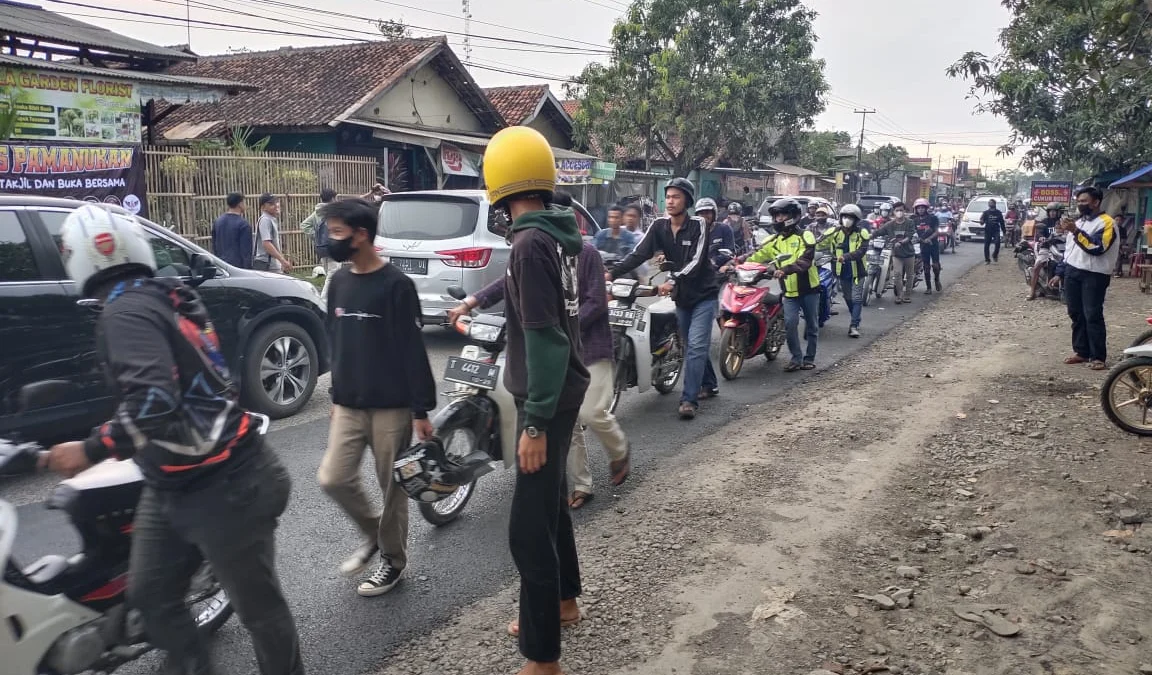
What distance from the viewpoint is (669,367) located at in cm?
752

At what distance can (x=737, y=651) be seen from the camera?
334cm

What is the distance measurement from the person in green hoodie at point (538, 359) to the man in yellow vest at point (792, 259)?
5667 mm

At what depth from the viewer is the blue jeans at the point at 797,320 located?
28.5 feet

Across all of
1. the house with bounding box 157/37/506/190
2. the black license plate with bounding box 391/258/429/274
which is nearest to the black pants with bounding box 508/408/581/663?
the black license plate with bounding box 391/258/429/274

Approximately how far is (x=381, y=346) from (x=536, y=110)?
73.4ft

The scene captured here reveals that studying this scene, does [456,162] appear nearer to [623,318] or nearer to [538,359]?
[623,318]

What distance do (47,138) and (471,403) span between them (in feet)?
35.0

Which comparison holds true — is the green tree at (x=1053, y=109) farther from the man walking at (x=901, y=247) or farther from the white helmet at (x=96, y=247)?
the white helmet at (x=96, y=247)

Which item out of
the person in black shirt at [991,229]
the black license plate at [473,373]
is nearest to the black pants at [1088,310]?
the black license plate at [473,373]

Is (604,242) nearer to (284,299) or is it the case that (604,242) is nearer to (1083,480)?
(284,299)

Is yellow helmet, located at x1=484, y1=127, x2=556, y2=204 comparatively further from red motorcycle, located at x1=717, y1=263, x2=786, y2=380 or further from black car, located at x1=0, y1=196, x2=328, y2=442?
red motorcycle, located at x1=717, y1=263, x2=786, y2=380

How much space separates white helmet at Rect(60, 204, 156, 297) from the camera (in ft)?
7.93

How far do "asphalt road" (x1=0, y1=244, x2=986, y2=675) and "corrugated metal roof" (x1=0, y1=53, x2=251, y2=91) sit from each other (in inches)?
334

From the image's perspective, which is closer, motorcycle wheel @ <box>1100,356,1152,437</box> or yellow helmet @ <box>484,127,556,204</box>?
yellow helmet @ <box>484,127,556,204</box>
